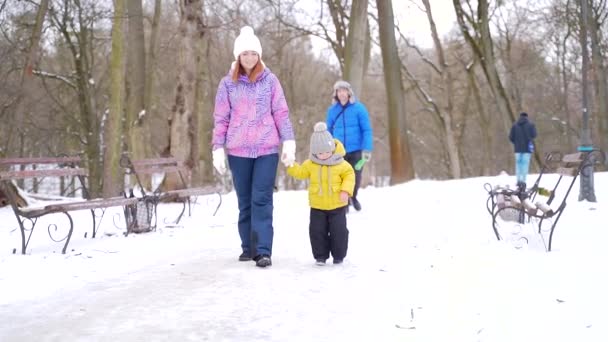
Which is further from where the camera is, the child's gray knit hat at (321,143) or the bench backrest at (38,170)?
the bench backrest at (38,170)

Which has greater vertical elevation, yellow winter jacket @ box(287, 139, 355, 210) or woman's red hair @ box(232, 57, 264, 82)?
woman's red hair @ box(232, 57, 264, 82)

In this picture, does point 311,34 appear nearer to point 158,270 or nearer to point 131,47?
point 131,47

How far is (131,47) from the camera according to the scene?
19.4 m

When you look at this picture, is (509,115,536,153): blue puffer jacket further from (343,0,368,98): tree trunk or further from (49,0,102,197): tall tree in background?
(49,0,102,197): tall tree in background

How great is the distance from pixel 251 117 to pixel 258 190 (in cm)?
65

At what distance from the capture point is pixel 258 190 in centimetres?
511

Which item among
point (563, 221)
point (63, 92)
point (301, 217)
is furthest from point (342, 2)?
point (563, 221)

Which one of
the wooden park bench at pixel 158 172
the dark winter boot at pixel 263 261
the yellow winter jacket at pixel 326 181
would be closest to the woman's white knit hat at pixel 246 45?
the yellow winter jacket at pixel 326 181

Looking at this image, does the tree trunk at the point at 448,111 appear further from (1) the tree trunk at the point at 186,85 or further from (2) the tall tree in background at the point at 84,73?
(1) the tree trunk at the point at 186,85

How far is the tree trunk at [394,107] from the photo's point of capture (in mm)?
17453

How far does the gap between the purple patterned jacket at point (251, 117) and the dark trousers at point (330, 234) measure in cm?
77

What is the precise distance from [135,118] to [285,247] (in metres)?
14.5

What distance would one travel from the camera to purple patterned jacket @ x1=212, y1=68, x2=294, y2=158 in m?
5.10

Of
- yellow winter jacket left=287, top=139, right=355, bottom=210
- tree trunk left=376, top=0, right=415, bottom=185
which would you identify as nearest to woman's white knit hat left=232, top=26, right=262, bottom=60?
yellow winter jacket left=287, top=139, right=355, bottom=210
